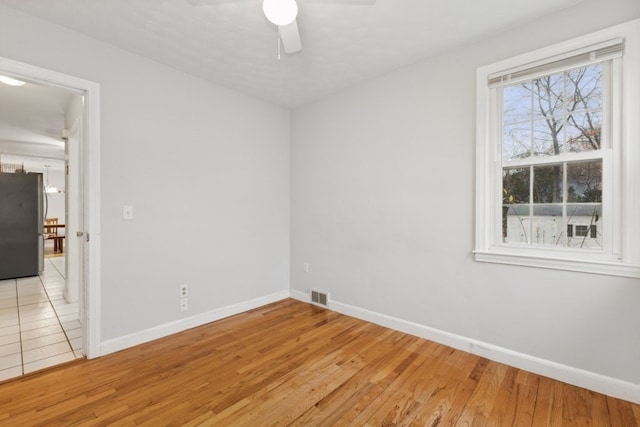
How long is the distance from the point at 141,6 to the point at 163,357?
103 inches

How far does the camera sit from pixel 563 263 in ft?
6.36

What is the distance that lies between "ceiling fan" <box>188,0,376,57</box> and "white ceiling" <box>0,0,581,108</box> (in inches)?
0.9

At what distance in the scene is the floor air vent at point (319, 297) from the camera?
Result: 133 inches

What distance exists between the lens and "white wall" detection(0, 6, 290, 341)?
2303mm

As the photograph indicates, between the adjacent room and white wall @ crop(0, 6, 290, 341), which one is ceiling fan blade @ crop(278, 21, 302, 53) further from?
white wall @ crop(0, 6, 290, 341)

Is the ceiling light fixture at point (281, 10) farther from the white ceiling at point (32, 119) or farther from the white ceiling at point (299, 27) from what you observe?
the white ceiling at point (32, 119)

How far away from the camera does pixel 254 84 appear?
3045mm

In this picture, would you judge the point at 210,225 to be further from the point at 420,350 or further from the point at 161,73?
the point at 420,350

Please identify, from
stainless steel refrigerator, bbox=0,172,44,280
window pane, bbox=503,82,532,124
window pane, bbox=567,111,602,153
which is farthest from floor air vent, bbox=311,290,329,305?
stainless steel refrigerator, bbox=0,172,44,280

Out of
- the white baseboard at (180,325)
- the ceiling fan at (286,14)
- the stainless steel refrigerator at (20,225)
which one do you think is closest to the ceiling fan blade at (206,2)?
the ceiling fan at (286,14)

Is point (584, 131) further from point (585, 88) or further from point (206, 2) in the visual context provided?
point (206, 2)

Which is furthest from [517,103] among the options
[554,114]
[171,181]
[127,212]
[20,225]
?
[20,225]

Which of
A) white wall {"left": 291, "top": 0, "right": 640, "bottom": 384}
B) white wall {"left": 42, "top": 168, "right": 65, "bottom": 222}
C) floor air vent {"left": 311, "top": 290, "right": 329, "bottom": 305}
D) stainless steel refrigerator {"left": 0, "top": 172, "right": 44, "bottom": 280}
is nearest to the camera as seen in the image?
white wall {"left": 291, "top": 0, "right": 640, "bottom": 384}

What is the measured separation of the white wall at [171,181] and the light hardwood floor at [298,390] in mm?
516
